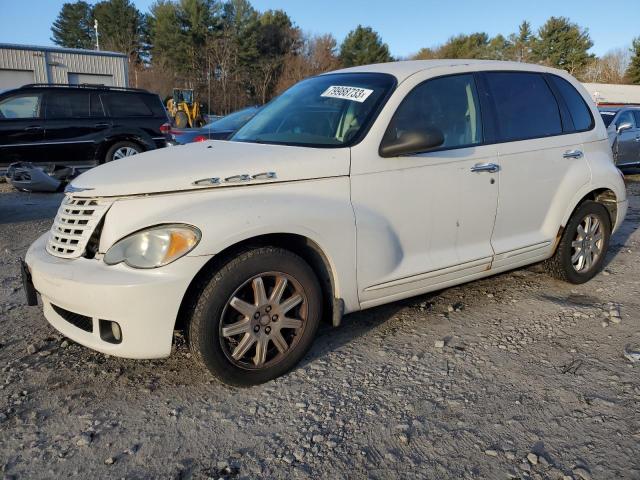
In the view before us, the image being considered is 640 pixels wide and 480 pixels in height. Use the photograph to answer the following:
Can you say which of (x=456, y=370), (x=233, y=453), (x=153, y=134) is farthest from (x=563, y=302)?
(x=153, y=134)

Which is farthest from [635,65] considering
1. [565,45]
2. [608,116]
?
[608,116]

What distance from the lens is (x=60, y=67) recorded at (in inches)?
1095

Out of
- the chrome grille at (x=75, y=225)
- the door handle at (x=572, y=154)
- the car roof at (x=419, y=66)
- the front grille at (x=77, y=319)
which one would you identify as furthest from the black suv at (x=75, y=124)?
the door handle at (x=572, y=154)

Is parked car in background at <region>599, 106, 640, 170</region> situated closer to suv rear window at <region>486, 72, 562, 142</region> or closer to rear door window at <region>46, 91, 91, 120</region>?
suv rear window at <region>486, 72, 562, 142</region>

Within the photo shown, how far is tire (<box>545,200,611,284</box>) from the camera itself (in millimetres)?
4535

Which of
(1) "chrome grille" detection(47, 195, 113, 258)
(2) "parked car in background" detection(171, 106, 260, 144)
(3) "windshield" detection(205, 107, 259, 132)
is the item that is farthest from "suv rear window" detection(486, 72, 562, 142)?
(3) "windshield" detection(205, 107, 259, 132)

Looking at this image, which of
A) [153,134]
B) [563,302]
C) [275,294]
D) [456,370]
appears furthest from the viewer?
[153,134]

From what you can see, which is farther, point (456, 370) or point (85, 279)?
point (456, 370)

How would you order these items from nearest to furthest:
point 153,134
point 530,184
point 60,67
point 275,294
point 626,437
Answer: point 626,437
point 275,294
point 530,184
point 153,134
point 60,67

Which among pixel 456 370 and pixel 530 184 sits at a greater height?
pixel 530 184

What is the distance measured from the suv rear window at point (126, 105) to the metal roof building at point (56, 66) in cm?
1931

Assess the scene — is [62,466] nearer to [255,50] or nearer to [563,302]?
[563,302]

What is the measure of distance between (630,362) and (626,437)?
0.92 m

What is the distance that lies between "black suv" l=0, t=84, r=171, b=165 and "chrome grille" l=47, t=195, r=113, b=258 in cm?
792
